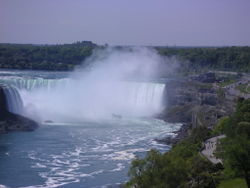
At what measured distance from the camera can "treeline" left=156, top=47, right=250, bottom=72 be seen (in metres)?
48.0

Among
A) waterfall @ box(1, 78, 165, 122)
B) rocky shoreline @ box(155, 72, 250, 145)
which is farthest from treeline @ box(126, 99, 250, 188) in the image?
waterfall @ box(1, 78, 165, 122)

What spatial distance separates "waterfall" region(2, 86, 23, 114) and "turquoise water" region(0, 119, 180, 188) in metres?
2.95

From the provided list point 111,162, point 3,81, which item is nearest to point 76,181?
point 111,162

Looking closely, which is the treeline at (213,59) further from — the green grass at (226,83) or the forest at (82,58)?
the green grass at (226,83)

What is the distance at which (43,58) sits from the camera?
174 feet

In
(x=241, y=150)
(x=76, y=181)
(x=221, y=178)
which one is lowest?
(x=76, y=181)

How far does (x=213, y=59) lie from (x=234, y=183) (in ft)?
129

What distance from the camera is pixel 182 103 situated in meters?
30.1

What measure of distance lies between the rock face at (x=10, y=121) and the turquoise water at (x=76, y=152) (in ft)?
2.14

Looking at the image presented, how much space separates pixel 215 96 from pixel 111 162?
1310 cm

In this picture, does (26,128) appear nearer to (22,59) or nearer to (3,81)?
(3,81)

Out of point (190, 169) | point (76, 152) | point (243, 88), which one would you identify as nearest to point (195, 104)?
point (243, 88)

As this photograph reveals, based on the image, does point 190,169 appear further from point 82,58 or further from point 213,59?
point 82,58

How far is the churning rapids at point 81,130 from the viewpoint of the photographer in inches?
656
